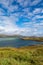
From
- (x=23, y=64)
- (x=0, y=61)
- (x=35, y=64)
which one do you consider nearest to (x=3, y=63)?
(x=0, y=61)

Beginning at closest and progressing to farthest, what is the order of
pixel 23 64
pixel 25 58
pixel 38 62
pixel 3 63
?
pixel 3 63 < pixel 23 64 < pixel 38 62 < pixel 25 58

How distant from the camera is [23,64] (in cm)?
1227

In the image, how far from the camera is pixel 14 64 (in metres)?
11.4

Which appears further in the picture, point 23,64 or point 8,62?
point 23,64

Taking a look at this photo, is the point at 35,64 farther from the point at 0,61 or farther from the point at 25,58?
the point at 0,61

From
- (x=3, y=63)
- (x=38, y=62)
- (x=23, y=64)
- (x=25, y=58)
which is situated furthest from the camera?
(x=25, y=58)

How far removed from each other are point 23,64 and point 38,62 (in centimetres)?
Answer: 167

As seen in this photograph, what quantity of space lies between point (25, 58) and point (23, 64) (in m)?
2.72

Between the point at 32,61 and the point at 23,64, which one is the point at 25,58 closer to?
the point at 32,61

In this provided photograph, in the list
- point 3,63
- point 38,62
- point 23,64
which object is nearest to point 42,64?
point 38,62

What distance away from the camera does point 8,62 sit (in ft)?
37.8

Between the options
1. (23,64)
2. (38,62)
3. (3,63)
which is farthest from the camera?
(38,62)

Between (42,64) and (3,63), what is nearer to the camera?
(3,63)

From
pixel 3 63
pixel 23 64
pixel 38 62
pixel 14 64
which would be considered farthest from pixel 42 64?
pixel 3 63
